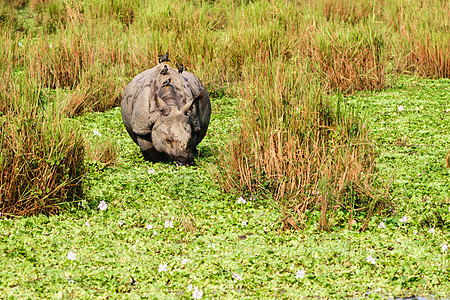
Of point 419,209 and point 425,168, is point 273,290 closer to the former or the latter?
point 419,209

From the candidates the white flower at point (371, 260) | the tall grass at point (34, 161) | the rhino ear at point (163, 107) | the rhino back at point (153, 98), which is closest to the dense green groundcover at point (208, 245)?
the white flower at point (371, 260)

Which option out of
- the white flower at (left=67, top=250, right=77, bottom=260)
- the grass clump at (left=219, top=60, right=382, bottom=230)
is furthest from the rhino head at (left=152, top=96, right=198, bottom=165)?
the white flower at (left=67, top=250, right=77, bottom=260)

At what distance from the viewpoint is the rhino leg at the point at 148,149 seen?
7.07 m

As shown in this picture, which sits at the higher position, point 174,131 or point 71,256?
point 174,131

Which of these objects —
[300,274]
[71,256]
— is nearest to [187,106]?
[71,256]

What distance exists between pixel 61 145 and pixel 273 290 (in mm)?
2450

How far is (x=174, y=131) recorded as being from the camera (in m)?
6.76

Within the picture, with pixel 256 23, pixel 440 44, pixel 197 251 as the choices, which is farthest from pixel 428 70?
pixel 197 251

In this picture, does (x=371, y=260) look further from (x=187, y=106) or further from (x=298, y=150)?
(x=187, y=106)

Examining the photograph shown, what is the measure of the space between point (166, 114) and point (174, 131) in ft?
0.80

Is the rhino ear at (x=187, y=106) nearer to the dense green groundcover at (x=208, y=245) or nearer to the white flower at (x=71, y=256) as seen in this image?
the dense green groundcover at (x=208, y=245)

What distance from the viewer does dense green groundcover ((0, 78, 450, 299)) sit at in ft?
14.3

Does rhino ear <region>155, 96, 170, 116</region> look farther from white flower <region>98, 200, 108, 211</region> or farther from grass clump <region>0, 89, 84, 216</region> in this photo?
white flower <region>98, 200, 108, 211</region>

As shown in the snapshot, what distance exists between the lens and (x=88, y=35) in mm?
10820
